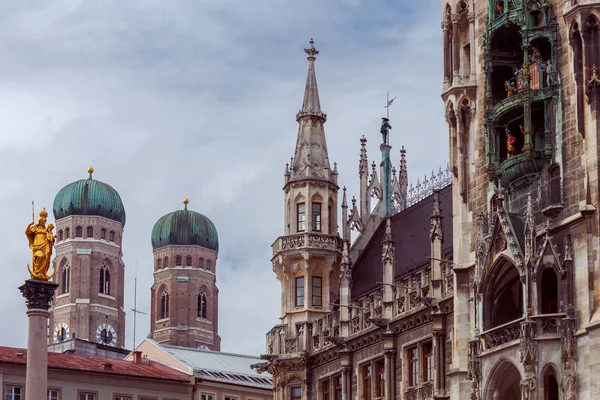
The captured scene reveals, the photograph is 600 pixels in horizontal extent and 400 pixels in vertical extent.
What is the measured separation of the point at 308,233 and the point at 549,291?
2661 centimetres

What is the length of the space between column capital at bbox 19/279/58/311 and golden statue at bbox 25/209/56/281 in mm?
503

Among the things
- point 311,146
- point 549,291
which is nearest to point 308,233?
point 311,146

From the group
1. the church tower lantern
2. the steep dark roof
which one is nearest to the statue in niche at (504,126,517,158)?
the steep dark roof

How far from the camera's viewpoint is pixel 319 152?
8300 cm

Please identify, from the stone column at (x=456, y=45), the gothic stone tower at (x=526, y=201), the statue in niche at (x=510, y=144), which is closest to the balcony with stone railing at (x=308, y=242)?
the gothic stone tower at (x=526, y=201)

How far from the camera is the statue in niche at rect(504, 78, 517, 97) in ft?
191

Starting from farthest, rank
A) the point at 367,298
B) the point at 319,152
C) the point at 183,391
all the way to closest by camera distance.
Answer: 1. the point at 183,391
2. the point at 319,152
3. the point at 367,298

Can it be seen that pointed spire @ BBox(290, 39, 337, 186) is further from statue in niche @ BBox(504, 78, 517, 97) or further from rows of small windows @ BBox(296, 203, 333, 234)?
statue in niche @ BBox(504, 78, 517, 97)

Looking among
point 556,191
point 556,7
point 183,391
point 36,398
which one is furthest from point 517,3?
point 183,391

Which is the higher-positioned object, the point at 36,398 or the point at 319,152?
the point at 319,152

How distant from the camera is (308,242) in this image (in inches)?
3174

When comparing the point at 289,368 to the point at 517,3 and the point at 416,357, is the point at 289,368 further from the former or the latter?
the point at 517,3

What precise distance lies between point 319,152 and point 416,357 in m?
15.9

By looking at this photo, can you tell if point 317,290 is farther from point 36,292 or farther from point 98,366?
point 98,366
